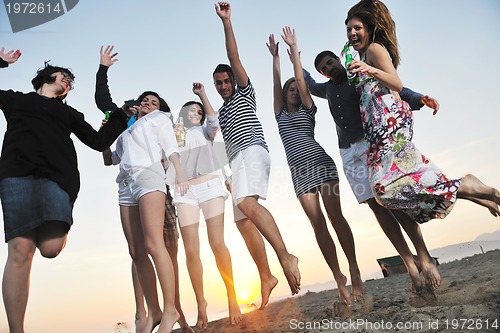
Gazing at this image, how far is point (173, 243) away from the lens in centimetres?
388

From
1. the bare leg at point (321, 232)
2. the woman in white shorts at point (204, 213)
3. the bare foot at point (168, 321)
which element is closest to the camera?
the bare foot at point (168, 321)

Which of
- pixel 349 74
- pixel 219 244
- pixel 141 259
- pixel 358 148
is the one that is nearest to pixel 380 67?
pixel 349 74

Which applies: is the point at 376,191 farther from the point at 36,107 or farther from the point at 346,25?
the point at 36,107

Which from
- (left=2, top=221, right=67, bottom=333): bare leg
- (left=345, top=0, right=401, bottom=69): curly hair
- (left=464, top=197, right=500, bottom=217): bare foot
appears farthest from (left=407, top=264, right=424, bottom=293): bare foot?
(left=2, top=221, right=67, bottom=333): bare leg

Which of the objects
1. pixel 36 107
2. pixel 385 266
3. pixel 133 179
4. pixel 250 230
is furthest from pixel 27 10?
pixel 385 266

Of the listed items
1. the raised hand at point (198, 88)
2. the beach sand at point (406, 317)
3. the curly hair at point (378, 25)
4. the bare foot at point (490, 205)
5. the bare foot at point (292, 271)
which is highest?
the raised hand at point (198, 88)

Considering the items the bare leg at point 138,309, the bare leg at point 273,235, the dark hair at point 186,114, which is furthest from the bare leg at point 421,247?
the dark hair at point 186,114

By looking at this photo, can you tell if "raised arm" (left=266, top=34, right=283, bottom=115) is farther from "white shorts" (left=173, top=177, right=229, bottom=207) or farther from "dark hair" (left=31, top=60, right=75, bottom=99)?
"dark hair" (left=31, top=60, right=75, bottom=99)

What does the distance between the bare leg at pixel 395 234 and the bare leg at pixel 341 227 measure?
264 mm

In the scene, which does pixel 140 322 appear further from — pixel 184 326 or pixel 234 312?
pixel 234 312

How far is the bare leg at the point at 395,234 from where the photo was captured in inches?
126

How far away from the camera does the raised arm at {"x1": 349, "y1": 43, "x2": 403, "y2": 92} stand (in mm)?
2657

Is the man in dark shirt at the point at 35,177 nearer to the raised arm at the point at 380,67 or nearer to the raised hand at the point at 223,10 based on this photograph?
the raised hand at the point at 223,10

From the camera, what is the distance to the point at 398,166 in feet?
8.66
